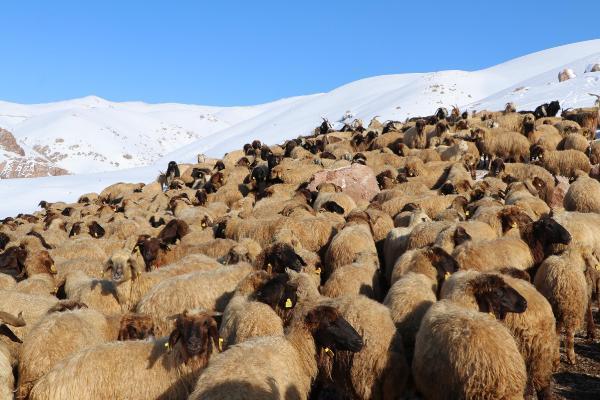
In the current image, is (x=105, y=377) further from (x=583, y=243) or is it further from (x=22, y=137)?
(x=22, y=137)

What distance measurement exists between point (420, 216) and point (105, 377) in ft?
27.8

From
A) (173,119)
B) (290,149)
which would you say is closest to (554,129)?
(290,149)

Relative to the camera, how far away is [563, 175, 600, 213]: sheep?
1416 cm

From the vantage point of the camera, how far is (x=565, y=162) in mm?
19031

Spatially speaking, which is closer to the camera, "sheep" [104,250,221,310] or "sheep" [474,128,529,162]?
"sheep" [104,250,221,310]

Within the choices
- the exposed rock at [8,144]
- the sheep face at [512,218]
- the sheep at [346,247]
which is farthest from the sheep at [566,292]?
the exposed rock at [8,144]

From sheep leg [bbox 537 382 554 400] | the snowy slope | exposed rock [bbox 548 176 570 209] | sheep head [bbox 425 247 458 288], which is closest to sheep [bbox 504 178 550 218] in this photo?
exposed rock [bbox 548 176 570 209]

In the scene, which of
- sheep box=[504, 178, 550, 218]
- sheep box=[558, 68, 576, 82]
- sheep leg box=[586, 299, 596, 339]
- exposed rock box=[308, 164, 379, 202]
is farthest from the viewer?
sheep box=[558, 68, 576, 82]

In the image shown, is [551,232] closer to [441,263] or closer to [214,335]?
[441,263]

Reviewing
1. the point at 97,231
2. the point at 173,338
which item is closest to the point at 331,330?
the point at 173,338

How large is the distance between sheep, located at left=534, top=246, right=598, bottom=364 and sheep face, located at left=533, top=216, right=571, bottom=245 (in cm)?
127

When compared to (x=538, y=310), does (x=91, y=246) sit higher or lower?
higher

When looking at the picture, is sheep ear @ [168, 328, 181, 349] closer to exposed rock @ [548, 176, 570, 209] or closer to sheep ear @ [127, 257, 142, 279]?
sheep ear @ [127, 257, 142, 279]

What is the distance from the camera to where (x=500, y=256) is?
961cm
